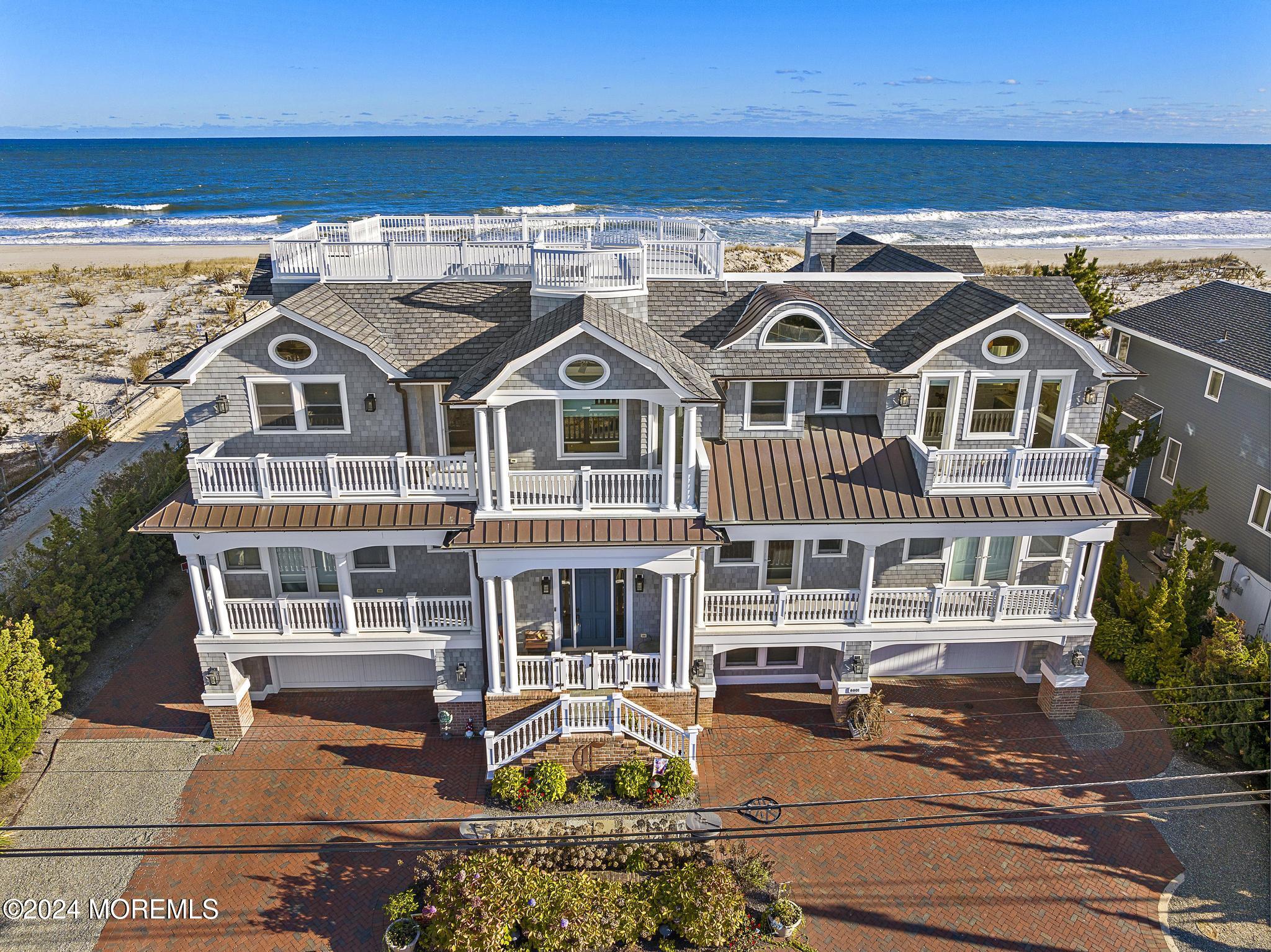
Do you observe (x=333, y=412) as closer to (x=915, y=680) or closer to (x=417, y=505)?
(x=417, y=505)

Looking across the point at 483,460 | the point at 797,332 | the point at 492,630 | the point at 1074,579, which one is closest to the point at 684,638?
the point at 492,630

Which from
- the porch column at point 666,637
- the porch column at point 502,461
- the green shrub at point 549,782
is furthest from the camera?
the porch column at point 666,637

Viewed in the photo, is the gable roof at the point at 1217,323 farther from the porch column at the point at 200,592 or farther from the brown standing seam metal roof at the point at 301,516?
the porch column at the point at 200,592

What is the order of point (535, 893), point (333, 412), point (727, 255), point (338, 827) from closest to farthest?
point (535, 893), point (338, 827), point (333, 412), point (727, 255)

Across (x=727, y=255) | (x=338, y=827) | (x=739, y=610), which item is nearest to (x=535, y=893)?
(x=338, y=827)

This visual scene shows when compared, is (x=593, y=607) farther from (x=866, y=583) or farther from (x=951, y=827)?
(x=951, y=827)

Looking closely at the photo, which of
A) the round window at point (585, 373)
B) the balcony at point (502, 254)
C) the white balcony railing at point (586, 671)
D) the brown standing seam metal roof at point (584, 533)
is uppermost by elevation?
the balcony at point (502, 254)

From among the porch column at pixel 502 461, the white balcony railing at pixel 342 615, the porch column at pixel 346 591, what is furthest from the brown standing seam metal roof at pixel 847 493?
the porch column at pixel 346 591
